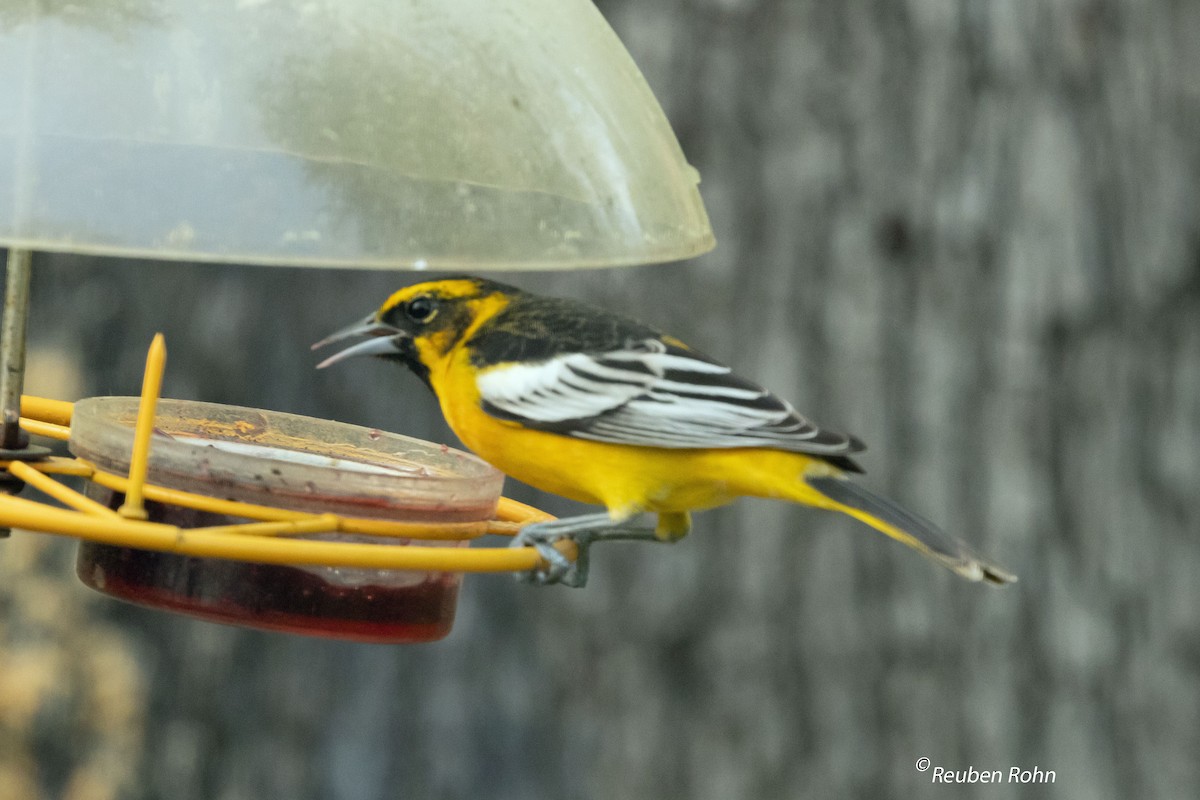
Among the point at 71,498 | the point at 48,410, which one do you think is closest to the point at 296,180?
the point at 71,498

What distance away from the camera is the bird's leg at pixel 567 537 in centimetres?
248

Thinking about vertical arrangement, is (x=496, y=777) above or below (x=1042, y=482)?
below

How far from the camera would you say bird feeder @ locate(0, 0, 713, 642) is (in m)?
1.83

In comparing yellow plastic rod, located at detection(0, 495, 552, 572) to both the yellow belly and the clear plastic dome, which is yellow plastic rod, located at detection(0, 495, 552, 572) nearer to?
the clear plastic dome

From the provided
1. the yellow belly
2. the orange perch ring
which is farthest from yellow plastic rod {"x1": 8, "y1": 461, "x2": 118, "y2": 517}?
the yellow belly

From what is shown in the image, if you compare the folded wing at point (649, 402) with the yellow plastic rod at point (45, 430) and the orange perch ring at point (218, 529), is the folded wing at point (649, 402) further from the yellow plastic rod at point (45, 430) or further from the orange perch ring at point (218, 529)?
the yellow plastic rod at point (45, 430)

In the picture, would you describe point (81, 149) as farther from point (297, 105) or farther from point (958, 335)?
point (958, 335)

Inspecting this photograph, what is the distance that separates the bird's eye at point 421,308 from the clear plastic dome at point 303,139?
0.85 meters

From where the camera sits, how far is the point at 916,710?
4.34 metres

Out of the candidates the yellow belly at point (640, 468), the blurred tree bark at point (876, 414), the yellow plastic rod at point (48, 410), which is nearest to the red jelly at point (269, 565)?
the yellow belly at point (640, 468)

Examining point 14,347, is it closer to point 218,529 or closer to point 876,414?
point 218,529

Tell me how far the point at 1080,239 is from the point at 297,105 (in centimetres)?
296

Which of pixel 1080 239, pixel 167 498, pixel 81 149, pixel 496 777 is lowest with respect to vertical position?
pixel 496 777

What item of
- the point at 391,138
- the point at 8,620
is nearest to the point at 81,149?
the point at 391,138
